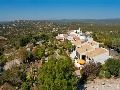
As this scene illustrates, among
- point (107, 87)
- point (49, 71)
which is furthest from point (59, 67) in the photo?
point (107, 87)

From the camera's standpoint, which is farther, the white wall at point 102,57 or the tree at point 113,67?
the white wall at point 102,57

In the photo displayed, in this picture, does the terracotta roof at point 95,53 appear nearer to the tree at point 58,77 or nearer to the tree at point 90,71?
the tree at point 90,71

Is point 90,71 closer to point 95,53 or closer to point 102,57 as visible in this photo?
point 102,57

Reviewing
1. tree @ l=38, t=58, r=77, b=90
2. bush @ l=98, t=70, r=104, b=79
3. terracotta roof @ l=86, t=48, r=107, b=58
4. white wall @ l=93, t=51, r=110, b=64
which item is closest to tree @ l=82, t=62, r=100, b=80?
bush @ l=98, t=70, r=104, b=79

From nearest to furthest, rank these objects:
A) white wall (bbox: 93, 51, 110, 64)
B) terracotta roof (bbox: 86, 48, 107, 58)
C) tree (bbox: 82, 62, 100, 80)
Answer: tree (bbox: 82, 62, 100, 80) < white wall (bbox: 93, 51, 110, 64) < terracotta roof (bbox: 86, 48, 107, 58)

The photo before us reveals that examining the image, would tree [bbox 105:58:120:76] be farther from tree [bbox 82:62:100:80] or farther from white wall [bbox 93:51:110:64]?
white wall [bbox 93:51:110:64]

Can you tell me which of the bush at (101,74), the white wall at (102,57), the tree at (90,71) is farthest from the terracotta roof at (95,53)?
the tree at (90,71)

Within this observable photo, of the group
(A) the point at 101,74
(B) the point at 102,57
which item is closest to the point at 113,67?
(A) the point at 101,74

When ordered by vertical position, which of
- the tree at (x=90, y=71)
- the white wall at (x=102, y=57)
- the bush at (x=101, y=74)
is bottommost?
the bush at (x=101, y=74)

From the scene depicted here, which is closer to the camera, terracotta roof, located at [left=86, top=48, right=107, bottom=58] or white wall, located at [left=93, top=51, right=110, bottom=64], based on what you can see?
white wall, located at [left=93, top=51, right=110, bottom=64]

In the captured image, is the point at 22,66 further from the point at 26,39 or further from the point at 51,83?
the point at 26,39

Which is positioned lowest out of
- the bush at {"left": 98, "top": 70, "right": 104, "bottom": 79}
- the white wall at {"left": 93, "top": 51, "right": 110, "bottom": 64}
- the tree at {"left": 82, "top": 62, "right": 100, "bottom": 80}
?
the bush at {"left": 98, "top": 70, "right": 104, "bottom": 79}
